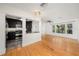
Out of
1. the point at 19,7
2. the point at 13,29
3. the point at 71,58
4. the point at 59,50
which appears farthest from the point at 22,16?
the point at 71,58

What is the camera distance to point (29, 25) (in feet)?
8.19

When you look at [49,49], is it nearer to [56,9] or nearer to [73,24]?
[73,24]

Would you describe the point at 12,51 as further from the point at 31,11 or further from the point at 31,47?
the point at 31,11

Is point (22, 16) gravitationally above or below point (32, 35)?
above

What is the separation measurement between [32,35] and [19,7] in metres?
0.84

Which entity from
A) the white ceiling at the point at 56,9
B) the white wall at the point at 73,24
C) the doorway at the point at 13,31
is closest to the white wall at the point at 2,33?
the doorway at the point at 13,31

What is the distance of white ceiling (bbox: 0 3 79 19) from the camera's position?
2.30 metres

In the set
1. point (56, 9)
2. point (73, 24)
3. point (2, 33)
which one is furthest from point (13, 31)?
point (73, 24)

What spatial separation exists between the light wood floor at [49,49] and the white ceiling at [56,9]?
0.63m

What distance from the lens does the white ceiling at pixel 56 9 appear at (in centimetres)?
230

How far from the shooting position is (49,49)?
246 centimetres

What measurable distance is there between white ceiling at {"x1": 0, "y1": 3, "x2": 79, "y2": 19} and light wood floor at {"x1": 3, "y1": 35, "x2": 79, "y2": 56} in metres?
0.63

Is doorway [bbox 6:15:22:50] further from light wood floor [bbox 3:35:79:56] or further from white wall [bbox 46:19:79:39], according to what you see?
white wall [bbox 46:19:79:39]

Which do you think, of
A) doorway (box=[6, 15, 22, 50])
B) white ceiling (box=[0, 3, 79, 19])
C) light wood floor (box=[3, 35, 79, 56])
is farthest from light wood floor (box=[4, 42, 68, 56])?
white ceiling (box=[0, 3, 79, 19])
